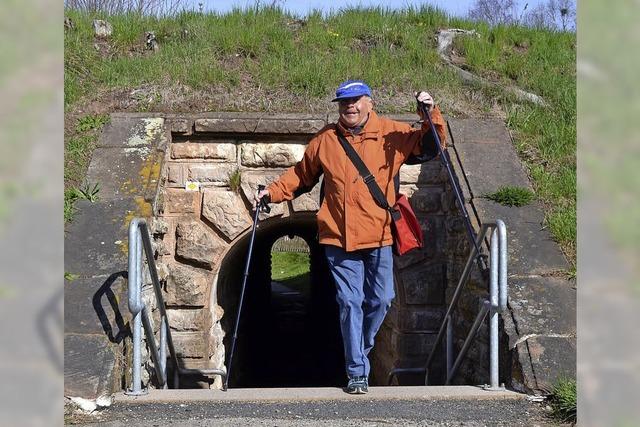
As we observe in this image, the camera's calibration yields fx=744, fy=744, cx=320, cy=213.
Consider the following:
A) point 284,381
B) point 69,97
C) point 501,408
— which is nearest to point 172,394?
point 501,408

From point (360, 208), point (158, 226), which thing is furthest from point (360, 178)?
point (158, 226)

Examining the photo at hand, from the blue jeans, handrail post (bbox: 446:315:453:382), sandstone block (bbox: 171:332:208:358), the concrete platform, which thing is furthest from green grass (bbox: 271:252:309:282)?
the concrete platform

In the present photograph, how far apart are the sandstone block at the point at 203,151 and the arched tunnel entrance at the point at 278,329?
85 centimetres

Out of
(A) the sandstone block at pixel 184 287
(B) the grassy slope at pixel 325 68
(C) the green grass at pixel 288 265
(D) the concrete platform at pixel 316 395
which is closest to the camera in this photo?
(D) the concrete platform at pixel 316 395

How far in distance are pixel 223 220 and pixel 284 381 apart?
A: 509cm

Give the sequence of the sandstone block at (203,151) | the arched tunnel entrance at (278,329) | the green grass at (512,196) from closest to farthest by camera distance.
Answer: the green grass at (512,196) → the sandstone block at (203,151) → the arched tunnel entrance at (278,329)

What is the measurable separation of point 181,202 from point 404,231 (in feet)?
8.59

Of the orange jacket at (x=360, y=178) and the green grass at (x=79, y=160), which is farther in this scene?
the green grass at (x=79, y=160)

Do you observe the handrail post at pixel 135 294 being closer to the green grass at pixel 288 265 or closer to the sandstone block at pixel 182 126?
the sandstone block at pixel 182 126

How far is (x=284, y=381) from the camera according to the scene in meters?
10.9

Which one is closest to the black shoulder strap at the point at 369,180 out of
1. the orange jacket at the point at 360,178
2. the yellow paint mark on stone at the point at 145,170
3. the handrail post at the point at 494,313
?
the orange jacket at the point at 360,178

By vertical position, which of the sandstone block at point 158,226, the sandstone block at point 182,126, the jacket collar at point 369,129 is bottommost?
the sandstone block at point 158,226

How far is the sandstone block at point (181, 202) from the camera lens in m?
6.45

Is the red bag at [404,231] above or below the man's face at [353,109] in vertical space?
below
